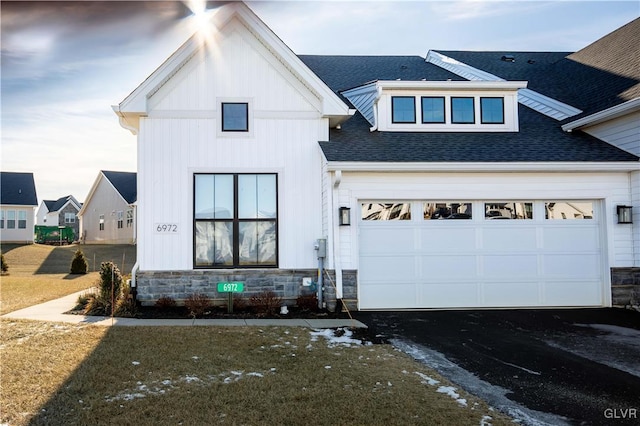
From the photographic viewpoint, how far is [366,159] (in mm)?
10844

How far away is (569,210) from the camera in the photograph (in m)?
11.3

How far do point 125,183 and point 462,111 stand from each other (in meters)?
29.6

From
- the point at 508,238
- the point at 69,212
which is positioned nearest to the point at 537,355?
the point at 508,238

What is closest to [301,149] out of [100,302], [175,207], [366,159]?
[366,159]

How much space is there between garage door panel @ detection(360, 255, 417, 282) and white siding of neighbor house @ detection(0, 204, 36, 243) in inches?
1351

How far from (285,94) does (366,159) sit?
2513 millimetres

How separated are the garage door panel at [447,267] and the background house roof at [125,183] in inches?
1051

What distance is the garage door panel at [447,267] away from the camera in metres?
11.1

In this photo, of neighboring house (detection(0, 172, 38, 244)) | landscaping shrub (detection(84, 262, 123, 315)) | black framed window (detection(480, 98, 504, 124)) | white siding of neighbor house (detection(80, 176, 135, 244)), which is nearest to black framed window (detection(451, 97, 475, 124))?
black framed window (detection(480, 98, 504, 124))

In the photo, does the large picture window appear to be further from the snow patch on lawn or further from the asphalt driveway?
the snow patch on lawn

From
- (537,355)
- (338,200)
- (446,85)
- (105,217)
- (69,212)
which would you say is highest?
(446,85)

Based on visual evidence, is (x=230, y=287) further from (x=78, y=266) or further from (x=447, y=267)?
(x=78, y=266)

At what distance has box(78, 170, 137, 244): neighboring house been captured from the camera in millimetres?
33531

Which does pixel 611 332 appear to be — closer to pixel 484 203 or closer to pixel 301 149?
pixel 484 203
